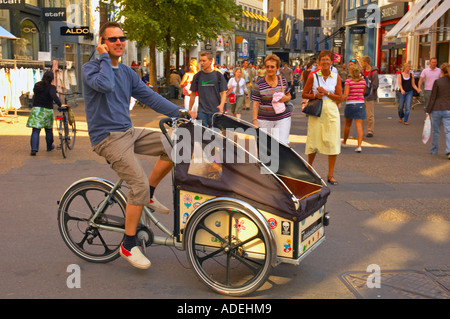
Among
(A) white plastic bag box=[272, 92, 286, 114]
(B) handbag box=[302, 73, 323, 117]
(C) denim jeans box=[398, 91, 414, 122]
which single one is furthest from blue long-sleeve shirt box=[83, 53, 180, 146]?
(C) denim jeans box=[398, 91, 414, 122]

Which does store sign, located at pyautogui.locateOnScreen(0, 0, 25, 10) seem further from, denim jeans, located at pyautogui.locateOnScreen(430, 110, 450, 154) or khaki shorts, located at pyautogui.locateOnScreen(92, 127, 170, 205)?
khaki shorts, located at pyautogui.locateOnScreen(92, 127, 170, 205)

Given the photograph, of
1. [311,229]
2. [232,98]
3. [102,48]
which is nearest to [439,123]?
[232,98]

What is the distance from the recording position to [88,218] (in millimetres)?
5004

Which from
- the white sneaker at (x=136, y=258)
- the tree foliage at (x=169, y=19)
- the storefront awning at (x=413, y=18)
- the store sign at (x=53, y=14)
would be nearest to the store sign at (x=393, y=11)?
the storefront awning at (x=413, y=18)

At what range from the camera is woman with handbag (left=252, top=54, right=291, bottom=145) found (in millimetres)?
8125

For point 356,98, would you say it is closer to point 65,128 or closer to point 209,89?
point 209,89

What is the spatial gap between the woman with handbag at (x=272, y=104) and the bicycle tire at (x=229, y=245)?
12.7 feet

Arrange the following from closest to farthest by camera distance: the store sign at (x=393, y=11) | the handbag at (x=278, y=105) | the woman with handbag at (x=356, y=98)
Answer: the handbag at (x=278, y=105), the woman with handbag at (x=356, y=98), the store sign at (x=393, y=11)

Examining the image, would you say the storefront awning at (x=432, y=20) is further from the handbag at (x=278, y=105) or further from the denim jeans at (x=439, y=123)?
the handbag at (x=278, y=105)

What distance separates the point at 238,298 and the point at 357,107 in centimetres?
824

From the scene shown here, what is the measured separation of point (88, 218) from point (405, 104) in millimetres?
13807

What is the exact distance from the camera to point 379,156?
1133cm

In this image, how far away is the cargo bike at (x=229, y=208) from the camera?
13.7 feet
